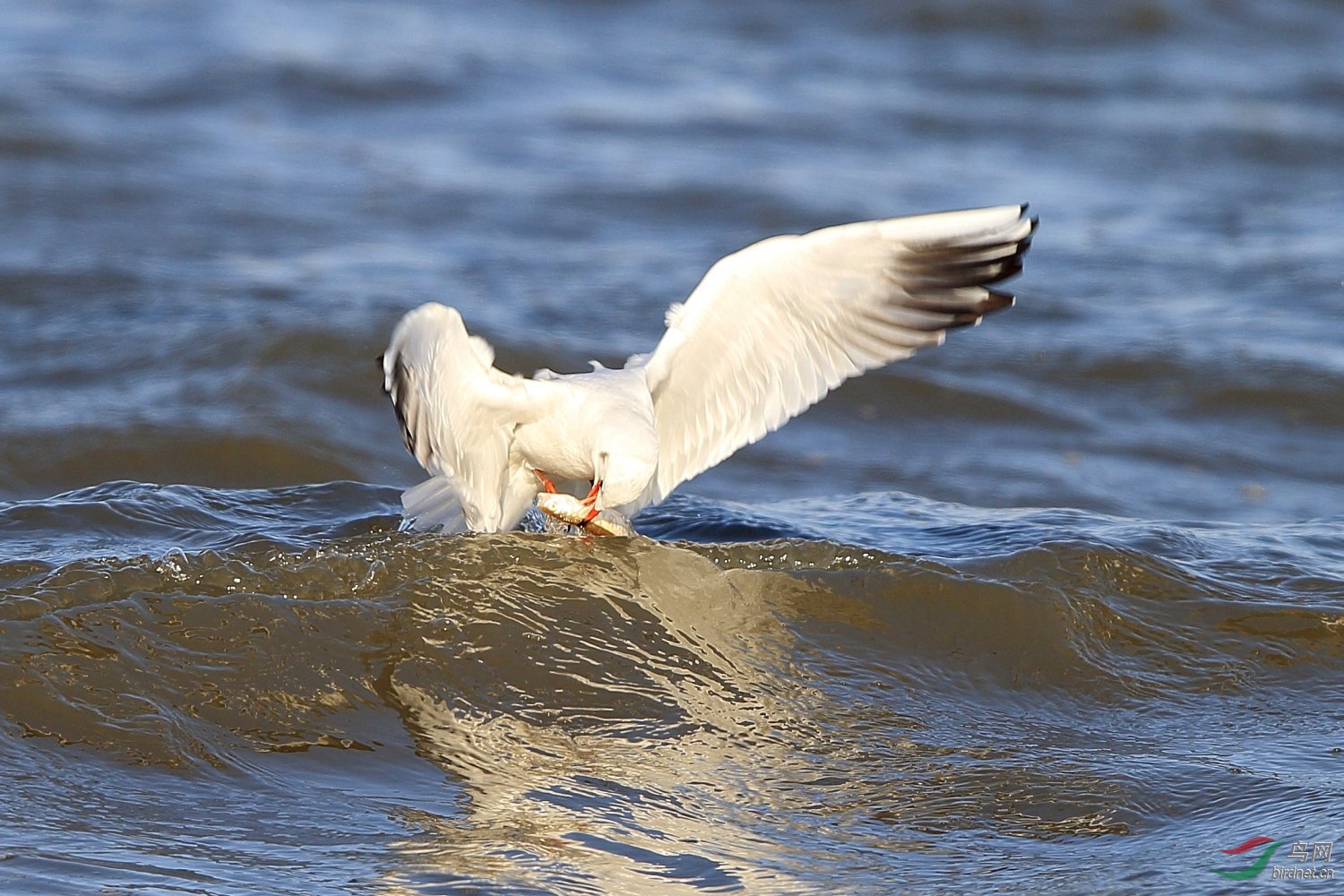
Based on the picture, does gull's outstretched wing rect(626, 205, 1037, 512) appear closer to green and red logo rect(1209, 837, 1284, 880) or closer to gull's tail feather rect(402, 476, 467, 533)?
gull's tail feather rect(402, 476, 467, 533)

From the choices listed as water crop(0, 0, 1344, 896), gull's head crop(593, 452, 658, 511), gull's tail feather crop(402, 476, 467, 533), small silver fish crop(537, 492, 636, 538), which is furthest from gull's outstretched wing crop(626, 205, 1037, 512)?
gull's tail feather crop(402, 476, 467, 533)

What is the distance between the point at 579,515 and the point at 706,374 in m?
0.93

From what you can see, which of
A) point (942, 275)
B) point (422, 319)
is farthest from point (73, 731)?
point (942, 275)

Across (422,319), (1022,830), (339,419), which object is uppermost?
(422,319)

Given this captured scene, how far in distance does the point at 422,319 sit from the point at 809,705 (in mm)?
1610

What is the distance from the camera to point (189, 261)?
10.4 metres

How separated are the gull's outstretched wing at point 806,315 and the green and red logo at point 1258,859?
7.67 feet

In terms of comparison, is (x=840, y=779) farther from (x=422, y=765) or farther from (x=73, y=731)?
(x=73, y=731)

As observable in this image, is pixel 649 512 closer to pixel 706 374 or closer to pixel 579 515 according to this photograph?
pixel 706 374

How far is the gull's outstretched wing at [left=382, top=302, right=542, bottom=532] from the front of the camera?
4992mm

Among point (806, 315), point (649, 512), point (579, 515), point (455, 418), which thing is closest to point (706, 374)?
point (806, 315)

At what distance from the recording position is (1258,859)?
377 cm

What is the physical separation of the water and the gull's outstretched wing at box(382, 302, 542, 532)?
24 centimetres

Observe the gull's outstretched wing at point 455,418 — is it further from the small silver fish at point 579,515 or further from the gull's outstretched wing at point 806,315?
the gull's outstretched wing at point 806,315
